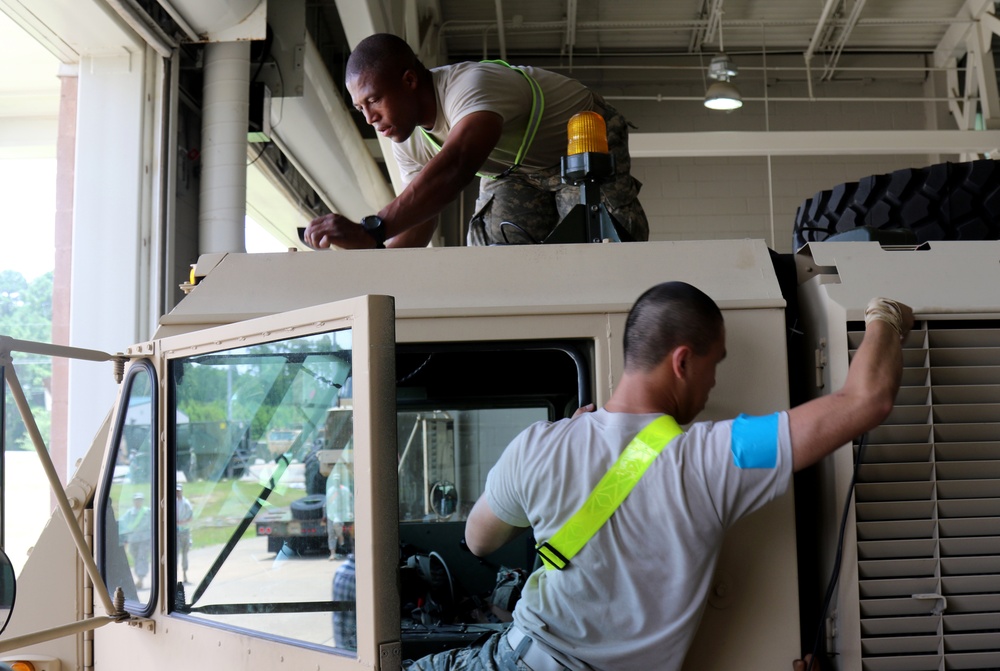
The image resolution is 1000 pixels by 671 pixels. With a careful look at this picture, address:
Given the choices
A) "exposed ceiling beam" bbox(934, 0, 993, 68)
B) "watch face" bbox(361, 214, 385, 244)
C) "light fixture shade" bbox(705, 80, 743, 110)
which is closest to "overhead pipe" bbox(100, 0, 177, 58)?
"watch face" bbox(361, 214, 385, 244)

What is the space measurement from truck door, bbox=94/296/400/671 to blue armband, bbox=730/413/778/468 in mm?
611

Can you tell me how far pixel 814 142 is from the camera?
7.85m

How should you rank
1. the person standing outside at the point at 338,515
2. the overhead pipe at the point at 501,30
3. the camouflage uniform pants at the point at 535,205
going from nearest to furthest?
the person standing outside at the point at 338,515
the camouflage uniform pants at the point at 535,205
the overhead pipe at the point at 501,30

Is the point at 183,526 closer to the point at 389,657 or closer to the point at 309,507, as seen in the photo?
the point at 309,507

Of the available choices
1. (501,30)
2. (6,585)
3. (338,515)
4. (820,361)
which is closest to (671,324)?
(820,361)

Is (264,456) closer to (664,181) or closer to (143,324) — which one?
(143,324)

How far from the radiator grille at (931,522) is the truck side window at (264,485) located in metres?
1.02

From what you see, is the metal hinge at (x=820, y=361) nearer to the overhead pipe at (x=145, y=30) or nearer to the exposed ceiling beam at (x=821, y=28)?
the overhead pipe at (x=145, y=30)

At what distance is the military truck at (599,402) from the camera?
1.87 m

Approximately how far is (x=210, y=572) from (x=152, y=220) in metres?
2.92

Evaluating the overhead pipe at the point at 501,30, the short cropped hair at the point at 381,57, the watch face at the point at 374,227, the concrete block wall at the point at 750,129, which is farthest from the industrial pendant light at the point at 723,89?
the watch face at the point at 374,227

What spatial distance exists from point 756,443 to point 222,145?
157 inches

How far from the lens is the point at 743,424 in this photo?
5.63 feet

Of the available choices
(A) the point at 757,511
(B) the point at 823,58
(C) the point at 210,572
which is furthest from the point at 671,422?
(B) the point at 823,58
